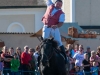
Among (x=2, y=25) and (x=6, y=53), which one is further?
(x=2, y=25)

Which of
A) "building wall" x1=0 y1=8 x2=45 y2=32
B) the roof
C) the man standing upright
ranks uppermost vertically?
the roof

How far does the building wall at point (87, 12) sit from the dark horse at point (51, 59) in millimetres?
28645

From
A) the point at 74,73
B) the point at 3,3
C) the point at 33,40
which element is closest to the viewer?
the point at 74,73

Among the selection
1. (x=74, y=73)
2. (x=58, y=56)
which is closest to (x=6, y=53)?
(x=74, y=73)

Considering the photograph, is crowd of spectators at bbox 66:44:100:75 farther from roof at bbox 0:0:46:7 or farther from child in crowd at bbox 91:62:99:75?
roof at bbox 0:0:46:7

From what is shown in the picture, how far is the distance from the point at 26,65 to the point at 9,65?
83cm

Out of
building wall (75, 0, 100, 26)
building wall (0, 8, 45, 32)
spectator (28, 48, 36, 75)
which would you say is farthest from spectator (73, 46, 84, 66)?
building wall (0, 8, 45, 32)

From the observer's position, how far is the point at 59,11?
16672 millimetres

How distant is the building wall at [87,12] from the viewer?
4497 centimetres

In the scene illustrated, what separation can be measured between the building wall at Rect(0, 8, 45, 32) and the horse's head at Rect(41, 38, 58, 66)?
29.8m

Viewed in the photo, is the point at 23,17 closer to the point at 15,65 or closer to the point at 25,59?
the point at 25,59

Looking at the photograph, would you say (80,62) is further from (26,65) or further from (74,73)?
(26,65)

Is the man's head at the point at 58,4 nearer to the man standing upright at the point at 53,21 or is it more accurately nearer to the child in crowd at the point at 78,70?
the man standing upright at the point at 53,21

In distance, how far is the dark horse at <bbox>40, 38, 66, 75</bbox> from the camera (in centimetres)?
1579
